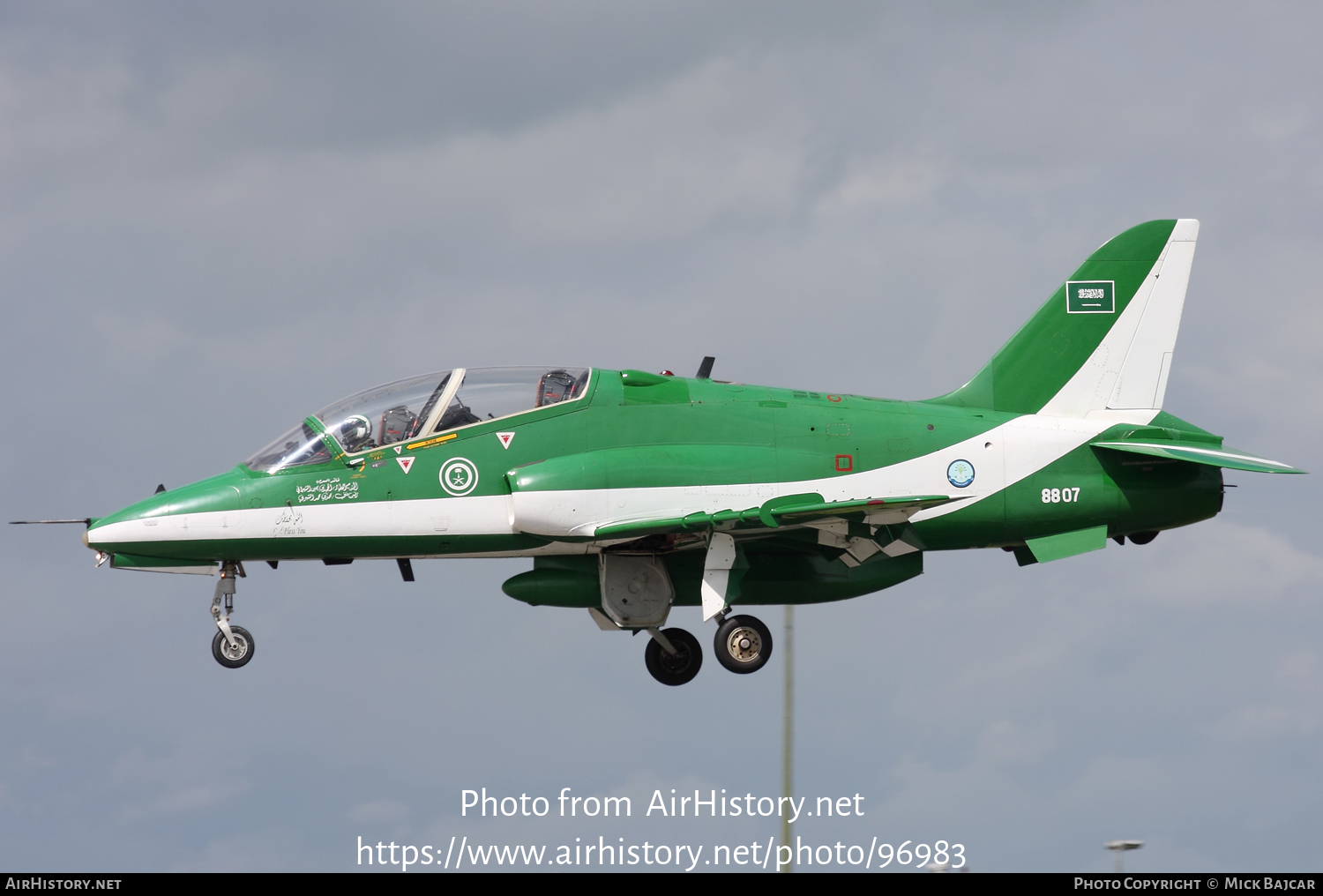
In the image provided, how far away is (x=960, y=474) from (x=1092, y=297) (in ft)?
13.3

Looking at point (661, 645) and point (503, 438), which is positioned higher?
point (503, 438)

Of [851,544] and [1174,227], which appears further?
[1174,227]

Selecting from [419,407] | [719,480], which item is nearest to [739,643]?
[719,480]

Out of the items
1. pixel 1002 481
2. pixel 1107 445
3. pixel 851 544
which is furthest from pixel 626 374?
A: pixel 1107 445

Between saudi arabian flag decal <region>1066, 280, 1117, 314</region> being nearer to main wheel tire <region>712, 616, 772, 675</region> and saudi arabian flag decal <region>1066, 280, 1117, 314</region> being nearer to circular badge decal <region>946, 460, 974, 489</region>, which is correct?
circular badge decal <region>946, 460, 974, 489</region>

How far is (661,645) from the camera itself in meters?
23.3

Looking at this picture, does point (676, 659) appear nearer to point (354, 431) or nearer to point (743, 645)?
point (743, 645)

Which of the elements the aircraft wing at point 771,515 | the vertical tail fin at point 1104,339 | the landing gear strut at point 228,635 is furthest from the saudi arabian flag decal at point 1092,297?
the landing gear strut at point 228,635

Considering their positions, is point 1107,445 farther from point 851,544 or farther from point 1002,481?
point 851,544

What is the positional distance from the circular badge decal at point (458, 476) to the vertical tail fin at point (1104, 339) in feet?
24.0

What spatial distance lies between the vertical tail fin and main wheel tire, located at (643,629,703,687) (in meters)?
5.26

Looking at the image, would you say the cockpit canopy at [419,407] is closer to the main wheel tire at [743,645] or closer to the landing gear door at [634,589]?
the landing gear door at [634,589]
